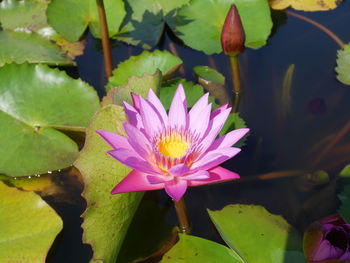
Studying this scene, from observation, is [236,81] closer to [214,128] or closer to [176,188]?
[214,128]

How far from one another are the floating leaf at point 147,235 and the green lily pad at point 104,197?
262 millimetres

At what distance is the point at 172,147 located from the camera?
5.20ft

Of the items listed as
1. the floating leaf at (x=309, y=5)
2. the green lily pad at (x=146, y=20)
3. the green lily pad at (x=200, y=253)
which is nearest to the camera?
the green lily pad at (x=200, y=253)

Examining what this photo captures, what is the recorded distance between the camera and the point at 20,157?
205cm

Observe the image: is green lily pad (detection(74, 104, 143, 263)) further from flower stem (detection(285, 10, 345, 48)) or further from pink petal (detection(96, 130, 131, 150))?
flower stem (detection(285, 10, 345, 48))

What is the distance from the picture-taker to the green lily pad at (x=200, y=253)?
171 centimetres

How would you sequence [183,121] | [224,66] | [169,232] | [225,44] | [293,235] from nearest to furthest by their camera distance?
1. [183,121]
2. [293,235]
3. [169,232]
4. [225,44]
5. [224,66]

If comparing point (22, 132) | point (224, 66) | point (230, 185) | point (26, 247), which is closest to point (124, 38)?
point (224, 66)

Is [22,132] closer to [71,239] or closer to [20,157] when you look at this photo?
[20,157]

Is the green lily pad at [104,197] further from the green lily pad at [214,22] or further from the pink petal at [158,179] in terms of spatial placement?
the green lily pad at [214,22]

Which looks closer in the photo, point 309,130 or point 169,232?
point 169,232

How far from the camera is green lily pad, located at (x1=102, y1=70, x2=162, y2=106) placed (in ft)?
5.92

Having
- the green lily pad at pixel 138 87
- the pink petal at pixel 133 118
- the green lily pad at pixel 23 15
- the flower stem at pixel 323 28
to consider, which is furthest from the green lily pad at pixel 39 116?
the flower stem at pixel 323 28

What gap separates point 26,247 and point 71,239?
28 centimetres
